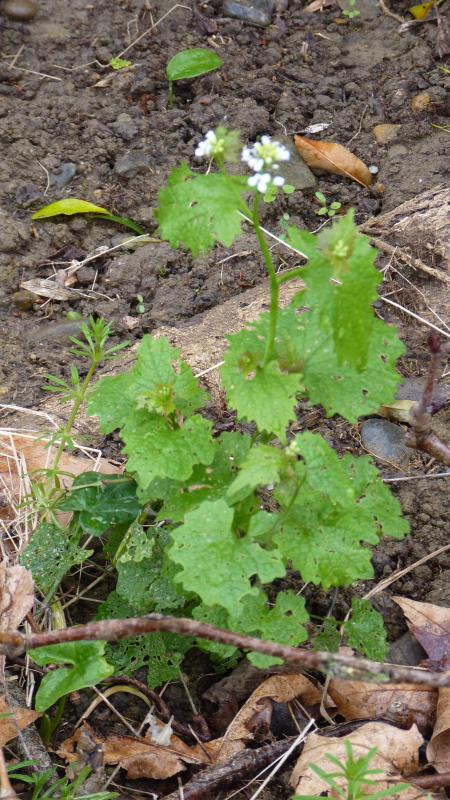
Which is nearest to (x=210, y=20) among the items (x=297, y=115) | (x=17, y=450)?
(x=297, y=115)

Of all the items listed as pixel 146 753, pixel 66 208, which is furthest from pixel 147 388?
pixel 66 208

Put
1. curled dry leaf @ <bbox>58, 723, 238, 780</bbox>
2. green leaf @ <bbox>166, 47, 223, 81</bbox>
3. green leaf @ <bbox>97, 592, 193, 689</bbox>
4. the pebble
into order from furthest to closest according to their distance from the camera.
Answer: the pebble < green leaf @ <bbox>166, 47, 223, 81</bbox> < green leaf @ <bbox>97, 592, 193, 689</bbox> < curled dry leaf @ <bbox>58, 723, 238, 780</bbox>

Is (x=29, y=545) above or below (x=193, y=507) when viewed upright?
below

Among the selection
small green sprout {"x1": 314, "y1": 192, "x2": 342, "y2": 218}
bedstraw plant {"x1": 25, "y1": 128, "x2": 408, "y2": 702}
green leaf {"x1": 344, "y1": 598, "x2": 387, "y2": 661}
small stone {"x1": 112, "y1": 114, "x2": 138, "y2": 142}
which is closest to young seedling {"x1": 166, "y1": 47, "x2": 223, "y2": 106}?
small stone {"x1": 112, "y1": 114, "x2": 138, "y2": 142}

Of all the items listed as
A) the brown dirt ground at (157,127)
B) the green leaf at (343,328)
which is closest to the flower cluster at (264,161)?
the green leaf at (343,328)

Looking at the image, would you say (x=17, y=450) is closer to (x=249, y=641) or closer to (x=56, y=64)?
(x=249, y=641)

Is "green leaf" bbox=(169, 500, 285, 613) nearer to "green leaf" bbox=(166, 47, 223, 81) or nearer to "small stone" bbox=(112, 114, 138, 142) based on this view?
"small stone" bbox=(112, 114, 138, 142)
